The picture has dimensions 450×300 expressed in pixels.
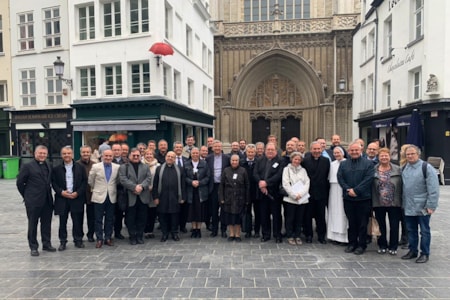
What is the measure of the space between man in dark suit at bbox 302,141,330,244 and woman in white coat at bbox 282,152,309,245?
0.55ft

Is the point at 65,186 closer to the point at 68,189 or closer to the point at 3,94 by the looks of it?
the point at 68,189

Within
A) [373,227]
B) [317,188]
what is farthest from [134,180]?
[373,227]

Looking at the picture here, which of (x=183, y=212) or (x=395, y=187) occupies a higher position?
(x=395, y=187)

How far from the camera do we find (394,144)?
16016mm

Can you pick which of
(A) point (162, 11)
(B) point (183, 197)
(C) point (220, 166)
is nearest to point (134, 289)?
(B) point (183, 197)

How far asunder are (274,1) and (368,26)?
937cm

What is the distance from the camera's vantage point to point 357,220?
5.80 meters

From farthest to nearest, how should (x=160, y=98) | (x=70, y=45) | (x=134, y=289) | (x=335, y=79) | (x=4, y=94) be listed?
1. (x=335, y=79)
2. (x=4, y=94)
3. (x=70, y=45)
4. (x=160, y=98)
5. (x=134, y=289)

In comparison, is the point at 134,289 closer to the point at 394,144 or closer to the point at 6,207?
the point at 6,207

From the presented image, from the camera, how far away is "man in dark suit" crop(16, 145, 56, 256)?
5.80m

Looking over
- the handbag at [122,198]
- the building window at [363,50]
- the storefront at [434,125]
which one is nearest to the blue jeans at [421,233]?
the handbag at [122,198]

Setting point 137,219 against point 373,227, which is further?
point 137,219

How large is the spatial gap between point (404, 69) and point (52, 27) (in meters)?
17.4

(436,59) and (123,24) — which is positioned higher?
(123,24)
